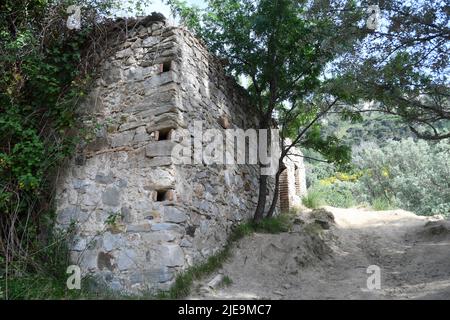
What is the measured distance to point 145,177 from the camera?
14.7 ft

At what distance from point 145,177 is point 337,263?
3.36 meters

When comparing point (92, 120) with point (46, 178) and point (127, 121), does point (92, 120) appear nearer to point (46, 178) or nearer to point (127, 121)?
point (127, 121)

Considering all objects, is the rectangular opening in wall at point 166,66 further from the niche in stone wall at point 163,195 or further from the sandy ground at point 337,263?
the sandy ground at point 337,263

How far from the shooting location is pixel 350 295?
4324 millimetres

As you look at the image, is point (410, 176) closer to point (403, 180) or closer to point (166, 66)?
point (403, 180)

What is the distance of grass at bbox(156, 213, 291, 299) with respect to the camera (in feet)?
13.2

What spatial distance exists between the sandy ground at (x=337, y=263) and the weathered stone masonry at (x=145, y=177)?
1.72ft

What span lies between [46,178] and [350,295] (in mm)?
3959

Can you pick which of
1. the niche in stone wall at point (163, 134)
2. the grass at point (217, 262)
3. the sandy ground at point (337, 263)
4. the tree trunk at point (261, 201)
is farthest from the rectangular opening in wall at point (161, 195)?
the tree trunk at point (261, 201)

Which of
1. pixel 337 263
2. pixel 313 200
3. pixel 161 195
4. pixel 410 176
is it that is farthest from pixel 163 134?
pixel 410 176
